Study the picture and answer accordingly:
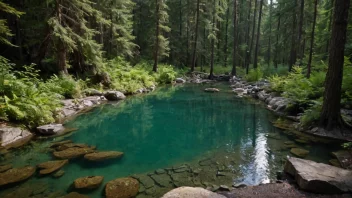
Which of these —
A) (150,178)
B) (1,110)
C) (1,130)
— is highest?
(1,110)

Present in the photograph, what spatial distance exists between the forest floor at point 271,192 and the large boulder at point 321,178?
0.13m

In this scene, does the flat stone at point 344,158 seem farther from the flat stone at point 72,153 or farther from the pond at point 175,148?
the flat stone at point 72,153

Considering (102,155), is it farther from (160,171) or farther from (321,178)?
(321,178)

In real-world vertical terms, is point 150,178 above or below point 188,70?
below

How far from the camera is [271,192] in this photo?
4910 mm

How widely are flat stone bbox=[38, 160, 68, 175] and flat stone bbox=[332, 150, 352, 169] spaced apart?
288 inches

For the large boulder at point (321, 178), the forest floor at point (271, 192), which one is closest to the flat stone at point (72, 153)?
the forest floor at point (271, 192)

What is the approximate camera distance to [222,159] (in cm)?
702

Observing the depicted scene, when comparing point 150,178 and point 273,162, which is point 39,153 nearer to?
point 150,178

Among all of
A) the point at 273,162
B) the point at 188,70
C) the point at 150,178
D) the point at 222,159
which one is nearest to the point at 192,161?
the point at 222,159

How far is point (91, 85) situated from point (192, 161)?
37.3ft

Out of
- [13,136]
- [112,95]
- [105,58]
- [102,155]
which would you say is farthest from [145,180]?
[105,58]

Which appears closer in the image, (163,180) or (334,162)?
(163,180)

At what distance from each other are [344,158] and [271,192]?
9.87 ft
